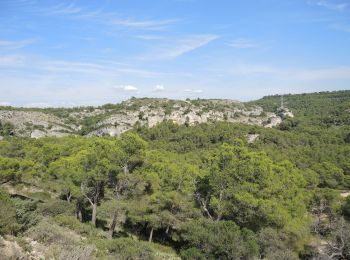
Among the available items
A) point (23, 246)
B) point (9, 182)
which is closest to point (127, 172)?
point (23, 246)

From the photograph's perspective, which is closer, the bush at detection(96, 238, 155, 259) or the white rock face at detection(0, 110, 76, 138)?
the bush at detection(96, 238, 155, 259)

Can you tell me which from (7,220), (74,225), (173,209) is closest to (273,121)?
(173,209)

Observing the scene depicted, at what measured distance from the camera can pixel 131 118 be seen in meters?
89.9

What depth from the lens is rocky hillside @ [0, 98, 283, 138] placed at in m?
81.6

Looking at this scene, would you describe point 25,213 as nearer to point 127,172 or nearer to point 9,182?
point 127,172

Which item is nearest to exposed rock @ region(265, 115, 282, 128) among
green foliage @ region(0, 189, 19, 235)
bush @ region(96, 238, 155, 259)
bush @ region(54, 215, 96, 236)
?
bush @ region(54, 215, 96, 236)

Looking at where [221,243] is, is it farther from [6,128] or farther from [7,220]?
[6,128]

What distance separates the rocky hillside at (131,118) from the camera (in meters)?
81.6

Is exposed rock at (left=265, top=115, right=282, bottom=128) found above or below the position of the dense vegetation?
above

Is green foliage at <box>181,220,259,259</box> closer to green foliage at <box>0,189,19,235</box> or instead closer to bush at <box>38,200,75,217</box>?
green foliage at <box>0,189,19,235</box>

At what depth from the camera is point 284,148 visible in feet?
195

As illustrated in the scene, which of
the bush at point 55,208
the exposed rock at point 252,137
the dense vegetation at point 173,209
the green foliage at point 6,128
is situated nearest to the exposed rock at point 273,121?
the exposed rock at point 252,137

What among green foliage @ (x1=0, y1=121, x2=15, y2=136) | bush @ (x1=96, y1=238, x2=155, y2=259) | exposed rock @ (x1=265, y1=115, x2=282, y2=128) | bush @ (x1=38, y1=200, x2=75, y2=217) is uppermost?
exposed rock @ (x1=265, y1=115, x2=282, y2=128)

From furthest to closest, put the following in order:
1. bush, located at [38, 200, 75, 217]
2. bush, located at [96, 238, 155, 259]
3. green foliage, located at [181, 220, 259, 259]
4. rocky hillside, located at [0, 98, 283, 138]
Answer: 1. rocky hillside, located at [0, 98, 283, 138]
2. bush, located at [38, 200, 75, 217]
3. green foliage, located at [181, 220, 259, 259]
4. bush, located at [96, 238, 155, 259]
